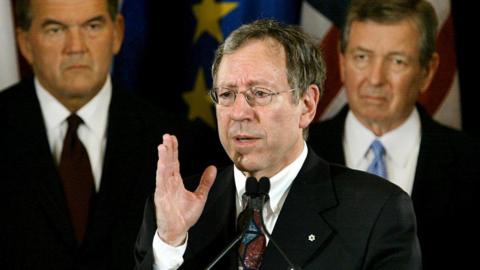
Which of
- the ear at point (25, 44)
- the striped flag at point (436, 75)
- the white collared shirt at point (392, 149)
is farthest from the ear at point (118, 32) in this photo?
the white collared shirt at point (392, 149)

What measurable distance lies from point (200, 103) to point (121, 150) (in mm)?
609

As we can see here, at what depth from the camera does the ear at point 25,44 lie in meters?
3.91

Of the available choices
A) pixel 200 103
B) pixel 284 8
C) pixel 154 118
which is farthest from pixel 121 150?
pixel 284 8

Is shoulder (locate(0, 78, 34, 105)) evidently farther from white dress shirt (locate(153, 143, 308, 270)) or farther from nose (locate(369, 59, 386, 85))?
nose (locate(369, 59, 386, 85))

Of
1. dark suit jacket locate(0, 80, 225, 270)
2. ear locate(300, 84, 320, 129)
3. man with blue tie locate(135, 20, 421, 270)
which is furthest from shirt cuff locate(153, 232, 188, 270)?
dark suit jacket locate(0, 80, 225, 270)

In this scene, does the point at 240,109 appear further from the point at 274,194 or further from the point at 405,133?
the point at 405,133

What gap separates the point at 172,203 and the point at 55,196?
1.22 meters

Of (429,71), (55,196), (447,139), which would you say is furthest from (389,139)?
(55,196)

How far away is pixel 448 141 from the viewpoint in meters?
3.98

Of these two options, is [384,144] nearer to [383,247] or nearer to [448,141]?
[448,141]

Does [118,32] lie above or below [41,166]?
above

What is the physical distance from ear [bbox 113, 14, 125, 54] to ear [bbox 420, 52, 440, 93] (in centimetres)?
135

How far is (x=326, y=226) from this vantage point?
2744mm

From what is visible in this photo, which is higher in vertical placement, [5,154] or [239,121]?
[239,121]
